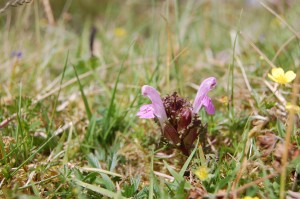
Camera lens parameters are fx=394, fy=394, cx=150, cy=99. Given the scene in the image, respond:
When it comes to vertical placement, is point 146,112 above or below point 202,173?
above

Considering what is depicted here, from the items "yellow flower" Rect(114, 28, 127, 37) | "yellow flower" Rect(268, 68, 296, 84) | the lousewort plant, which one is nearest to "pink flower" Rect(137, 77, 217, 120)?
the lousewort plant

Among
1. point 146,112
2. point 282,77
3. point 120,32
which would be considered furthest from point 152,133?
point 120,32

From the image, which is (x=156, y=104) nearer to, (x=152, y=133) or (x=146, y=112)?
(x=146, y=112)

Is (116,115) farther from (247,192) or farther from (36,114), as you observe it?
(247,192)

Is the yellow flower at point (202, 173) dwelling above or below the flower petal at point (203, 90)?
below

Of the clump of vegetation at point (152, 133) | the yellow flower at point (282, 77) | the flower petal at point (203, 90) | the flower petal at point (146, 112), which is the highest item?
the yellow flower at point (282, 77)

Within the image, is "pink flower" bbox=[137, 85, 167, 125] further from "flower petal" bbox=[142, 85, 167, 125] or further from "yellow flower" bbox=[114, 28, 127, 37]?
"yellow flower" bbox=[114, 28, 127, 37]

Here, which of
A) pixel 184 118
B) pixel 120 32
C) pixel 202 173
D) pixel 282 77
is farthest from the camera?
pixel 120 32

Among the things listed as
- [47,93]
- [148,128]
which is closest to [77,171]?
[148,128]

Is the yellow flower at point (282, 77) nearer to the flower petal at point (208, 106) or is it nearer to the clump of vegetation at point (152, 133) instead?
the clump of vegetation at point (152, 133)

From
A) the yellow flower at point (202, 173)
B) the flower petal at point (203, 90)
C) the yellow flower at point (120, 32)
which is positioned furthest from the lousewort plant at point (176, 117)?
→ the yellow flower at point (120, 32)
